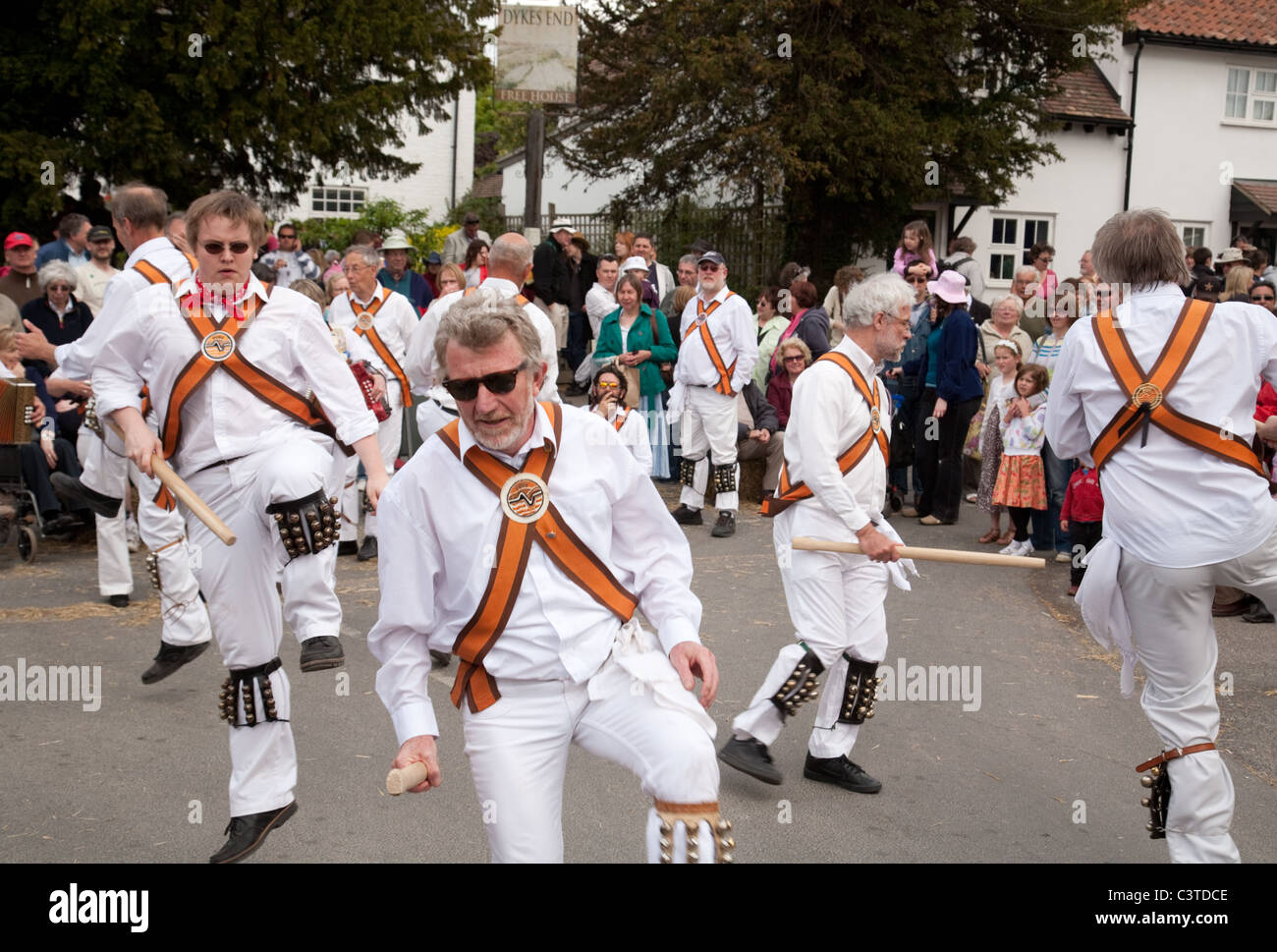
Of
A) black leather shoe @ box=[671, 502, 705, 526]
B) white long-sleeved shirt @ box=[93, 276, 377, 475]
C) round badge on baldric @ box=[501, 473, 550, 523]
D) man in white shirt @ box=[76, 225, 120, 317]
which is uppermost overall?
man in white shirt @ box=[76, 225, 120, 317]

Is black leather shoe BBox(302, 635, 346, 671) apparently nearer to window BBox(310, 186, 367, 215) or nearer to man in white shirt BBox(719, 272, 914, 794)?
man in white shirt BBox(719, 272, 914, 794)

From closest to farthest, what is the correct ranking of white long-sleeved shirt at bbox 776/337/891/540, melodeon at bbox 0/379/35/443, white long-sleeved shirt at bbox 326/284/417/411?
white long-sleeved shirt at bbox 776/337/891/540, melodeon at bbox 0/379/35/443, white long-sleeved shirt at bbox 326/284/417/411

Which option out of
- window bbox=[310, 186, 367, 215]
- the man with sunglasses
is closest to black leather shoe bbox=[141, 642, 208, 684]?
the man with sunglasses

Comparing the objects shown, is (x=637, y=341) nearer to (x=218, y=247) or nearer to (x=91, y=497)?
(x=91, y=497)

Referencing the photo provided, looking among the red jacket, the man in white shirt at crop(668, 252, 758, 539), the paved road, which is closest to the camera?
the paved road

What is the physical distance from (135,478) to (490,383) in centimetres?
665

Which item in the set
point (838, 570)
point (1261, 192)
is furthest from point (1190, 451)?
point (1261, 192)

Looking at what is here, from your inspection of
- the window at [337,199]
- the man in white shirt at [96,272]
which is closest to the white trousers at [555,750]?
the man in white shirt at [96,272]

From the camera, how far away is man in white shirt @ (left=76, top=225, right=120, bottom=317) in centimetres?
1212

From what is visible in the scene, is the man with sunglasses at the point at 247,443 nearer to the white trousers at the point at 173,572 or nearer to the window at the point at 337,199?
the white trousers at the point at 173,572

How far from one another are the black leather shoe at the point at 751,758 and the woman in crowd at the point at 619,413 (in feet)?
11.8

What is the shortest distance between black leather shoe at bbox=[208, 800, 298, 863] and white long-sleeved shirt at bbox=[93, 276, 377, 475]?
131cm

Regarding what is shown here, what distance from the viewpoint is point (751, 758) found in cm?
571

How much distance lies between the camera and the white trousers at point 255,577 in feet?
15.6
